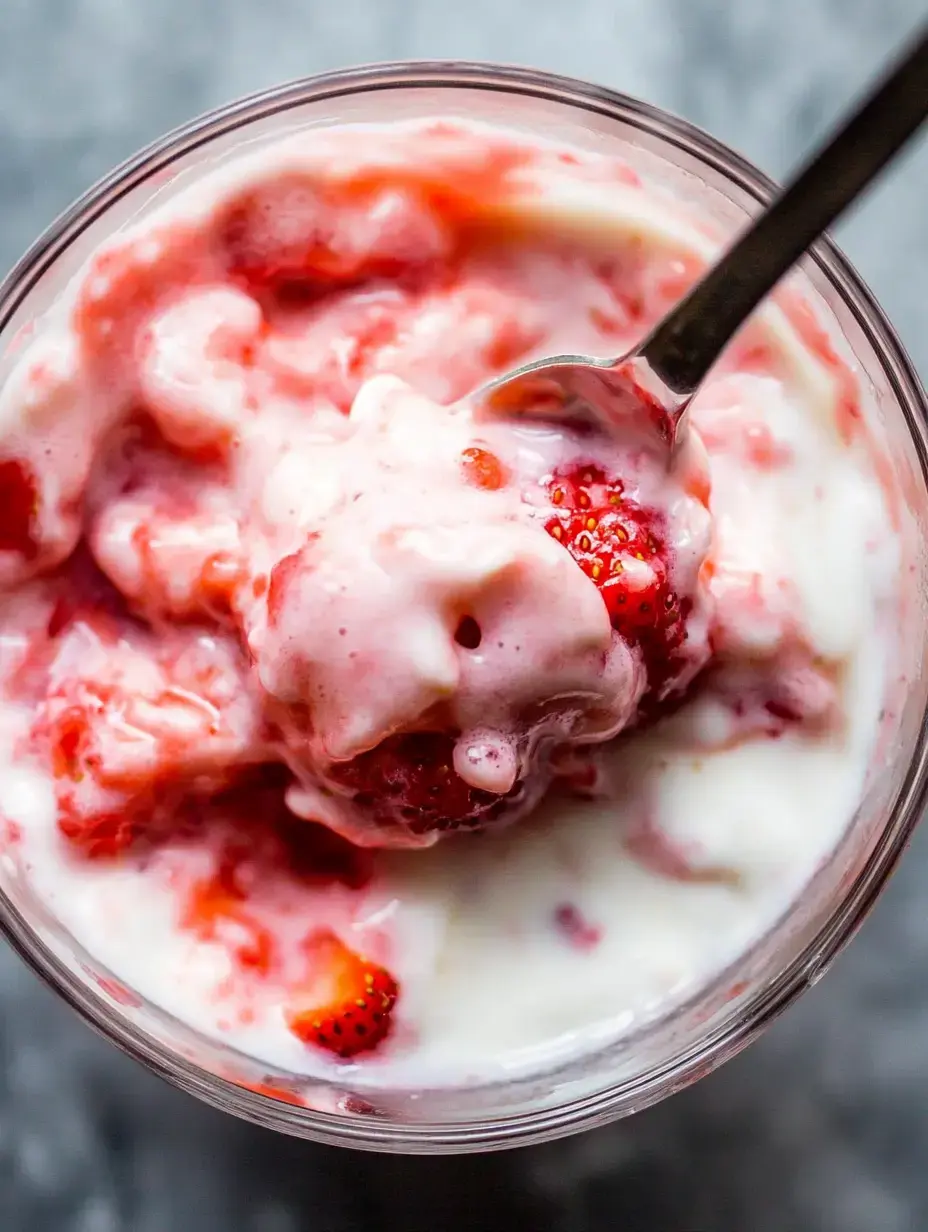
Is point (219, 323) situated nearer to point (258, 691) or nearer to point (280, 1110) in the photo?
point (258, 691)

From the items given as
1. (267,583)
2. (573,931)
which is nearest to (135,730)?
(267,583)

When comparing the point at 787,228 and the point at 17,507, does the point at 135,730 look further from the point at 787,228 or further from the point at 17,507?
the point at 787,228

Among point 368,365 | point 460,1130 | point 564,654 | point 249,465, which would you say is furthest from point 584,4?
point 460,1130

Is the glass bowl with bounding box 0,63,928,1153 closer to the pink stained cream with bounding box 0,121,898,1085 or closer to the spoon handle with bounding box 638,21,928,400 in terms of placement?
the pink stained cream with bounding box 0,121,898,1085

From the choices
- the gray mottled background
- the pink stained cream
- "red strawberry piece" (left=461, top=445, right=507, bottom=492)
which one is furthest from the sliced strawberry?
the gray mottled background

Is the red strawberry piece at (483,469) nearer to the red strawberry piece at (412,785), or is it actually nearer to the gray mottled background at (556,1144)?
the red strawberry piece at (412,785)

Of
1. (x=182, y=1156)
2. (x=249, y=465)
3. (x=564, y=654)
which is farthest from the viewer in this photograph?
(x=182, y=1156)
